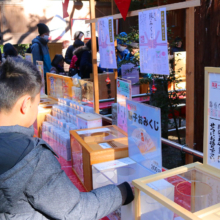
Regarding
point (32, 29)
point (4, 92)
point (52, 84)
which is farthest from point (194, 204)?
point (32, 29)

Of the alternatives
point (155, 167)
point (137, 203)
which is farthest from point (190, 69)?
point (137, 203)

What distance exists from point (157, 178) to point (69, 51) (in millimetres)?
5314

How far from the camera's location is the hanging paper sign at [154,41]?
1.90 meters

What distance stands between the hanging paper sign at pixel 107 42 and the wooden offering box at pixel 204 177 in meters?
1.55

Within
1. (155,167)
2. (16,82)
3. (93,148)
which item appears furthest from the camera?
(93,148)

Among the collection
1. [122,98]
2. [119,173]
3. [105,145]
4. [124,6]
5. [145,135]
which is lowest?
[119,173]

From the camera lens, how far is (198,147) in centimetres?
221

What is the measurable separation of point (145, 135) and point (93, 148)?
38cm

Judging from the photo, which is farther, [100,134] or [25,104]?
[100,134]

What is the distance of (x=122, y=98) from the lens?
207 cm

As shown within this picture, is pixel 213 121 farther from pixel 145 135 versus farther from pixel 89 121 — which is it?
pixel 89 121

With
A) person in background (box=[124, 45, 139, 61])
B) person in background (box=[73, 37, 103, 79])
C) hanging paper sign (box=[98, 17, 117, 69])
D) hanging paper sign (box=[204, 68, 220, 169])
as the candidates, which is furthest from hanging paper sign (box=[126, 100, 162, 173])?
person in background (box=[73, 37, 103, 79])

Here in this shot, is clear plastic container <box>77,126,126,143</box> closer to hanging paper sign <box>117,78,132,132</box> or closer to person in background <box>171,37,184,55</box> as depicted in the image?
hanging paper sign <box>117,78,132,132</box>

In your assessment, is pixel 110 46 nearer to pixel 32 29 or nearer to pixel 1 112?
pixel 1 112
